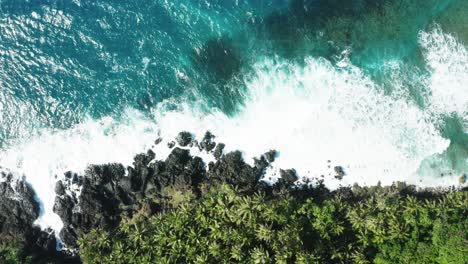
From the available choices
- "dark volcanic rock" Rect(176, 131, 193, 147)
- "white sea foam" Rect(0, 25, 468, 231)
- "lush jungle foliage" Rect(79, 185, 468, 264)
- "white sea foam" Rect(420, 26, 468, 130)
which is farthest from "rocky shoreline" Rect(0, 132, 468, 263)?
"white sea foam" Rect(420, 26, 468, 130)

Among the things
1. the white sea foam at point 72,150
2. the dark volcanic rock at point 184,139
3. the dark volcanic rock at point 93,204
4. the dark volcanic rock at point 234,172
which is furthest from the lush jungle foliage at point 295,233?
the white sea foam at point 72,150

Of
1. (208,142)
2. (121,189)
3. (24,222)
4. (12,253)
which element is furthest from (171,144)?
(12,253)

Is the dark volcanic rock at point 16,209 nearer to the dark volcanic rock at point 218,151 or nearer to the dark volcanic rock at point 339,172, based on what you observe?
the dark volcanic rock at point 218,151

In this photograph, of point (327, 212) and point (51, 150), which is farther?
point (51, 150)

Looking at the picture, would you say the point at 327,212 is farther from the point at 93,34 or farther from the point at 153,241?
the point at 93,34

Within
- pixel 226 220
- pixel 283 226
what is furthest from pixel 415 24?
pixel 226 220
